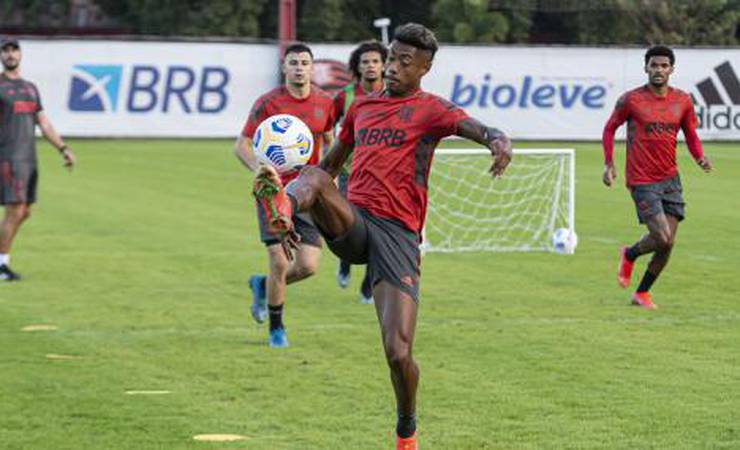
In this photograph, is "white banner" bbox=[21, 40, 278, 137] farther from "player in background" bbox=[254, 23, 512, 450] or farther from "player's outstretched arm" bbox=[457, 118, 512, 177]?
"player's outstretched arm" bbox=[457, 118, 512, 177]

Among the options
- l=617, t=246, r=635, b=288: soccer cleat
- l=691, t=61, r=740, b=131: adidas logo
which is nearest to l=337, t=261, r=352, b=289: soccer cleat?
l=617, t=246, r=635, b=288: soccer cleat

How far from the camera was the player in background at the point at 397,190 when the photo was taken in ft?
26.0

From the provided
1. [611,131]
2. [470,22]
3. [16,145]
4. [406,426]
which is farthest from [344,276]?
[470,22]

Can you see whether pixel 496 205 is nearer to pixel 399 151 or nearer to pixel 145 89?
pixel 399 151

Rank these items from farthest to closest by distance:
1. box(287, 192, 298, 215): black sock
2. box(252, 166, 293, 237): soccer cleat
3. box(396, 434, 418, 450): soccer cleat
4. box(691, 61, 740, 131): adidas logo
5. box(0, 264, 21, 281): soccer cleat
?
box(691, 61, 740, 131): adidas logo, box(0, 264, 21, 281): soccer cleat, box(396, 434, 418, 450): soccer cleat, box(287, 192, 298, 215): black sock, box(252, 166, 293, 237): soccer cleat

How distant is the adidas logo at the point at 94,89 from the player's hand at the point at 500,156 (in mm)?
30859

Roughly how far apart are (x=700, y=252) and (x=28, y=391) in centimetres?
1015

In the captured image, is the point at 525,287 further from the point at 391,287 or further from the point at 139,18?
the point at 139,18

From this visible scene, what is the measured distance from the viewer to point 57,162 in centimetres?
3347

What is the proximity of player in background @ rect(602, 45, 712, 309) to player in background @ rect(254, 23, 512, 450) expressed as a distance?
240 inches

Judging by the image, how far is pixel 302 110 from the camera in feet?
39.9

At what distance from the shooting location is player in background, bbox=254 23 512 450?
7910 millimetres

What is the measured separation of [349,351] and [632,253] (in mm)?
4239

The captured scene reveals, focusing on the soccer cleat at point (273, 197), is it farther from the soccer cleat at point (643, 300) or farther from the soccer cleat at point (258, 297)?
the soccer cleat at point (643, 300)
